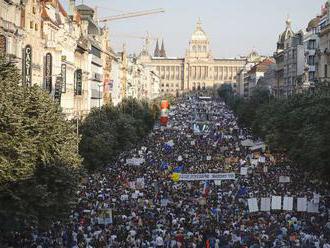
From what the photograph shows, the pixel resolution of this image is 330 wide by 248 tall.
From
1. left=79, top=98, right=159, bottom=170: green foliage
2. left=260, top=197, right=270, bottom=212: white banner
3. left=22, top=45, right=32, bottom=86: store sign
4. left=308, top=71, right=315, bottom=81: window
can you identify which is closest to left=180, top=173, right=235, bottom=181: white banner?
left=260, top=197, right=270, bottom=212: white banner

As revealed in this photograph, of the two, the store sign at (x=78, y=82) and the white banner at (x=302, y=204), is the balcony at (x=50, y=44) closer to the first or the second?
the store sign at (x=78, y=82)

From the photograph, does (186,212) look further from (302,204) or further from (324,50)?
(324,50)

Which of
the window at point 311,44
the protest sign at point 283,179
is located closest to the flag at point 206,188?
the protest sign at point 283,179

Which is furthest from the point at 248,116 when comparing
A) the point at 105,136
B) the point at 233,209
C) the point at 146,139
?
the point at 233,209

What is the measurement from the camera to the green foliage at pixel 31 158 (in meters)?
28.3

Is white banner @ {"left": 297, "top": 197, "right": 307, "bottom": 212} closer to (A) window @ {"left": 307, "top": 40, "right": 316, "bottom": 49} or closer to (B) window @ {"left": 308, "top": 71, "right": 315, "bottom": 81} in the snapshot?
(B) window @ {"left": 308, "top": 71, "right": 315, "bottom": 81}

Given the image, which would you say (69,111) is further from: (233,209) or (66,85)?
(233,209)

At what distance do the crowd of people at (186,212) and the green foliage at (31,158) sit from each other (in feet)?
4.63

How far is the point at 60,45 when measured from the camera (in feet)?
226

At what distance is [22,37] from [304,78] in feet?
208

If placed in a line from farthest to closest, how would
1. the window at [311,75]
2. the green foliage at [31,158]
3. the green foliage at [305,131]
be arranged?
the window at [311,75]
the green foliage at [305,131]
the green foliage at [31,158]

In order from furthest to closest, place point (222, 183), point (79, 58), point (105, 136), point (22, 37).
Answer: point (79, 58)
point (105, 136)
point (22, 37)
point (222, 183)

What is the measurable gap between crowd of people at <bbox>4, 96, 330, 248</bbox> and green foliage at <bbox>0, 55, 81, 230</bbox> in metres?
1.41

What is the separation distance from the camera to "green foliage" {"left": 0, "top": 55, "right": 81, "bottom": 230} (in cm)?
2830
